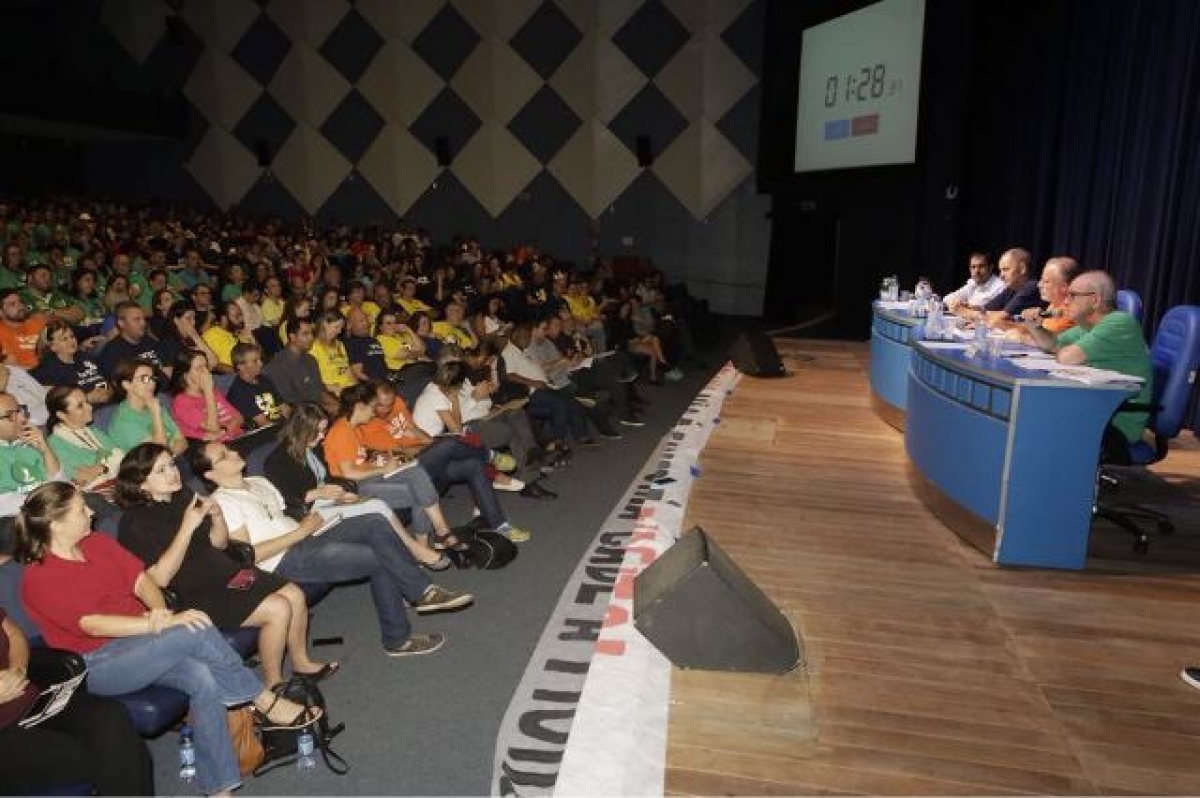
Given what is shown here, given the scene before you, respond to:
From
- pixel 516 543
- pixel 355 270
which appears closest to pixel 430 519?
pixel 516 543

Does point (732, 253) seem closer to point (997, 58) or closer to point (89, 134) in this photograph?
point (997, 58)

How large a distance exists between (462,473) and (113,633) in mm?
2285

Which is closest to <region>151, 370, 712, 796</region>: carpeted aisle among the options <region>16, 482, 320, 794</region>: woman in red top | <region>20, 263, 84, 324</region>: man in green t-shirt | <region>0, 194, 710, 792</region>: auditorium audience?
<region>0, 194, 710, 792</region>: auditorium audience

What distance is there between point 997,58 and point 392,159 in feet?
33.2

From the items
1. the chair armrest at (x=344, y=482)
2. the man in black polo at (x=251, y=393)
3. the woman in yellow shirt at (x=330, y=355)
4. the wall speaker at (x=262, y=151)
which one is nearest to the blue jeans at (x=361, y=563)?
the chair armrest at (x=344, y=482)

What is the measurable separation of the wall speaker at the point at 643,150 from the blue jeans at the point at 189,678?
1227cm

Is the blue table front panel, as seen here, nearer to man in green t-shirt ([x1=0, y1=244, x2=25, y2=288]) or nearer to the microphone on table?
the microphone on table

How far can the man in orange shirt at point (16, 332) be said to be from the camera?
5441mm

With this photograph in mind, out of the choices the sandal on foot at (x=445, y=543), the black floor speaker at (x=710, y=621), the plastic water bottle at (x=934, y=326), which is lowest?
the sandal on foot at (x=445, y=543)

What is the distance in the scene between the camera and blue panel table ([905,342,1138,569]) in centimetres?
370

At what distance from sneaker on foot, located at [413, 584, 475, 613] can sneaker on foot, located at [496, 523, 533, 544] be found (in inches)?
32.3

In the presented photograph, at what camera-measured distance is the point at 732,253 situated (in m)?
13.8

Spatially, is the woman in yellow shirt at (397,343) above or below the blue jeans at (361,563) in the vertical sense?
above

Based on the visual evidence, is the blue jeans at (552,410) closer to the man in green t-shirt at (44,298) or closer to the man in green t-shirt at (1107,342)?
the man in green t-shirt at (1107,342)
